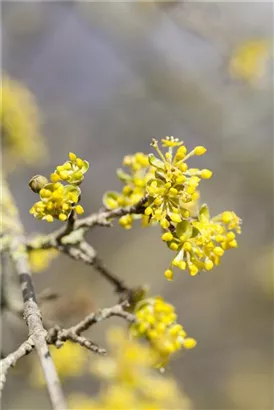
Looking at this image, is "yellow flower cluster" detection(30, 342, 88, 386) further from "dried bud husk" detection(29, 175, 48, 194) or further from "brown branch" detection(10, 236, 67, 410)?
"dried bud husk" detection(29, 175, 48, 194)

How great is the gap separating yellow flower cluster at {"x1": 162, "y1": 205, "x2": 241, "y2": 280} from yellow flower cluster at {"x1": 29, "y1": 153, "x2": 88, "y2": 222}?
0.78 ft

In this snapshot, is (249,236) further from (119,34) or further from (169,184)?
(169,184)

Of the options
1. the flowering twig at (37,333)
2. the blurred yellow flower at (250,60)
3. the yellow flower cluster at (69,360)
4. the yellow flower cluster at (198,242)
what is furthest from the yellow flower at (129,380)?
the blurred yellow flower at (250,60)

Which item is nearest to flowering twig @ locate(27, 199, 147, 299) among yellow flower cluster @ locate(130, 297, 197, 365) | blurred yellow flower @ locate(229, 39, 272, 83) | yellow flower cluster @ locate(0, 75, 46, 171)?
yellow flower cluster @ locate(130, 297, 197, 365)

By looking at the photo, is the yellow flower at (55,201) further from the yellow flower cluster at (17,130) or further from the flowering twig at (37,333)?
the yellow flower cluster at (17,130)

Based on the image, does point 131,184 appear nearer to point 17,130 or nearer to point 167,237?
point 167,237

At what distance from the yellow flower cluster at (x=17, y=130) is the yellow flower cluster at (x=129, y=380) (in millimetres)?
961

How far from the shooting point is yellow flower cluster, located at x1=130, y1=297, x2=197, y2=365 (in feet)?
5.08

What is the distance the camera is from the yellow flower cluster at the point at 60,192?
1.31 m

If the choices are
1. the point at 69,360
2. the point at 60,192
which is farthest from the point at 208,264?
the point at 69,360

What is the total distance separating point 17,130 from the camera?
273 cm

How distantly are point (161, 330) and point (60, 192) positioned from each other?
0.52 meters

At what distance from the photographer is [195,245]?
4.50ft

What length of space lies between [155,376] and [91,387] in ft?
6.14
